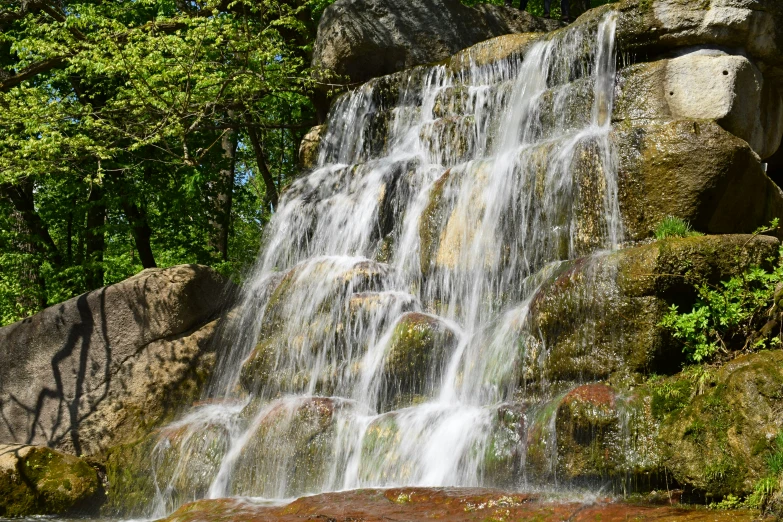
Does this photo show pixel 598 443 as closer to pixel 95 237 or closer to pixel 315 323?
pixel 315 323

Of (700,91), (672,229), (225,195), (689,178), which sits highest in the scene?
(225,195)

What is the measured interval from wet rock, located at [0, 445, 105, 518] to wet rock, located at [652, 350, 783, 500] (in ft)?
22.3

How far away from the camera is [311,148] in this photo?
1377 cm

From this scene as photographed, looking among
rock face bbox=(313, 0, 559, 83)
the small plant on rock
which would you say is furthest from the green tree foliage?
the small plant on rock

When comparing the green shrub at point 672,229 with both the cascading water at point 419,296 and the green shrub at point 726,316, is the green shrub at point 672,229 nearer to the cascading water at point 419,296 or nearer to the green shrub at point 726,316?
the cascading water at point 419,296

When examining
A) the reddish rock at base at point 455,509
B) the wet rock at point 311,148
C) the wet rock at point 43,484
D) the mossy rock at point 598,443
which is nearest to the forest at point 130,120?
the wet rock at point 311,148

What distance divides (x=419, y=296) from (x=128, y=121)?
20.0 ft

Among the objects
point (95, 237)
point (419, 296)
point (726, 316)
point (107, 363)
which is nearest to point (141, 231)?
point (95, 237)

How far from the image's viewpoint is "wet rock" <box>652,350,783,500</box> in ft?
17.1

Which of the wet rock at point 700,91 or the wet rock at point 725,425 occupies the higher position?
the wet rock at point 700,91

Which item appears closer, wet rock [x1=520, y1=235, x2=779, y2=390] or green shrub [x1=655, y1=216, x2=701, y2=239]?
Answer: wet rock [x1=520, y1=235, x2=779, y2=390]

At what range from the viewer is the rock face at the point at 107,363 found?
34.7 feet

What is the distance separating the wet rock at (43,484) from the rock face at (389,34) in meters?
7.99

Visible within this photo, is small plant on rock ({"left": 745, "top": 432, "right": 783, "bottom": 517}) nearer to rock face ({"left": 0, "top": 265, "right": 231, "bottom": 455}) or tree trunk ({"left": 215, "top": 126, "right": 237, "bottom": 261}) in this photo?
rock face ({"left": 0, "top": 265, "right": 231, "bottom": 455})
